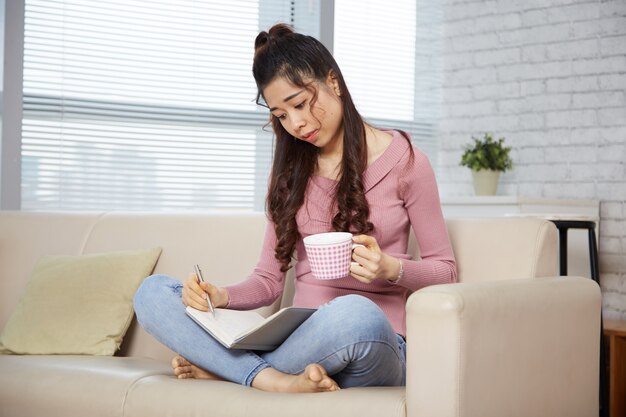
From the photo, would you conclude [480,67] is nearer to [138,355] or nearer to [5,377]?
[138,355]

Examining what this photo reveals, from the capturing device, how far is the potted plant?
14.1 feet

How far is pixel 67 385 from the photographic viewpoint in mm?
2092

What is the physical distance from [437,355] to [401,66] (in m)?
3.43

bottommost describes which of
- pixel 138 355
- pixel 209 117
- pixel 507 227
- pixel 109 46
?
pixel 138 355

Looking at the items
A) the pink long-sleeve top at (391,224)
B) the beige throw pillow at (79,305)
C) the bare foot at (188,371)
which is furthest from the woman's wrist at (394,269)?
the beige throw pillow at (79,305)

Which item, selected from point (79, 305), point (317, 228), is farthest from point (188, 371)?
point (79, 305)

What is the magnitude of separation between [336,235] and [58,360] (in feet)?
3.28

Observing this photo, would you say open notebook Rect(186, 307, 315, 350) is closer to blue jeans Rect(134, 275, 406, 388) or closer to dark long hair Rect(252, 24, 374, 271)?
blue jeans Rect(134, 275, 406, 388)

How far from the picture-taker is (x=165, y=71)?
408 cm

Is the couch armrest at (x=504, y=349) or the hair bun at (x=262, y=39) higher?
the hair bun at (x=262, y=39)

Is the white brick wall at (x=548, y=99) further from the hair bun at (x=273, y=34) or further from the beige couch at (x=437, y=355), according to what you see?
the hair bun at (x=273, y=34)

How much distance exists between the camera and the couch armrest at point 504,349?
158 centimetres

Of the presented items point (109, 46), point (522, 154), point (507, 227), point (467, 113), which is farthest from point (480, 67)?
point (507, 227)

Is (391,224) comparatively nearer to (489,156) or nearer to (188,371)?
(188,371)
